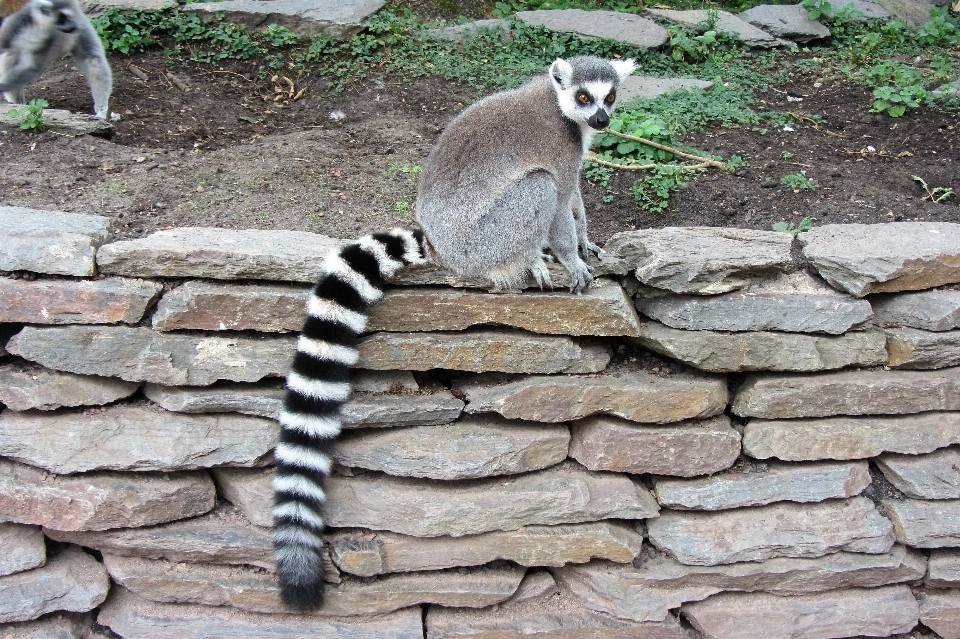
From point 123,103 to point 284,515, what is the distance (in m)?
4.13

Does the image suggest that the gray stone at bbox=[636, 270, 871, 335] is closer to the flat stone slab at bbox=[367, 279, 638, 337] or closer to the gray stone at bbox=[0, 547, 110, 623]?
the flat stone slab at bbox=[367, 279, 638, 337]

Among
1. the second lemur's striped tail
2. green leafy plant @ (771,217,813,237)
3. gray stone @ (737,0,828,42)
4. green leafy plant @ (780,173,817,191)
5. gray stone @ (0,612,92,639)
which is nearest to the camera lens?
the second lemur's striped tail

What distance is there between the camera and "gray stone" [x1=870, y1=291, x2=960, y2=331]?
376cm

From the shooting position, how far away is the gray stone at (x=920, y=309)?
3.76 m

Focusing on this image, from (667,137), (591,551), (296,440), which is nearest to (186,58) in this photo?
(667,137)

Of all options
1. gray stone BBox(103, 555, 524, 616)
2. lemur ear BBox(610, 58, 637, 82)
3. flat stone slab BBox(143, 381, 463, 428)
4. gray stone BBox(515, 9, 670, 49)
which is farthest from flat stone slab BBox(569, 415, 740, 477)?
gray stone BBox(515, 9, 670, 49)

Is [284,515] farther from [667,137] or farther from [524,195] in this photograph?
[667,137]

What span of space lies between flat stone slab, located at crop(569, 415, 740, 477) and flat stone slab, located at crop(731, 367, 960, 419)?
0.67ft

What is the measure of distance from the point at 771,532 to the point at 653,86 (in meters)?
3.98

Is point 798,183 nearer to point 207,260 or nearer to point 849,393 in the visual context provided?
point 849,393

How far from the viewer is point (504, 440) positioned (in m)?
3.75

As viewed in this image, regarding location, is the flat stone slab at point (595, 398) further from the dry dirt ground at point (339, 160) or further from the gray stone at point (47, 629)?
the gray stone at point (47, 629)

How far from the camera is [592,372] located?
3830mm

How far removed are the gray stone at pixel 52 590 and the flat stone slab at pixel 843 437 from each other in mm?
3238
